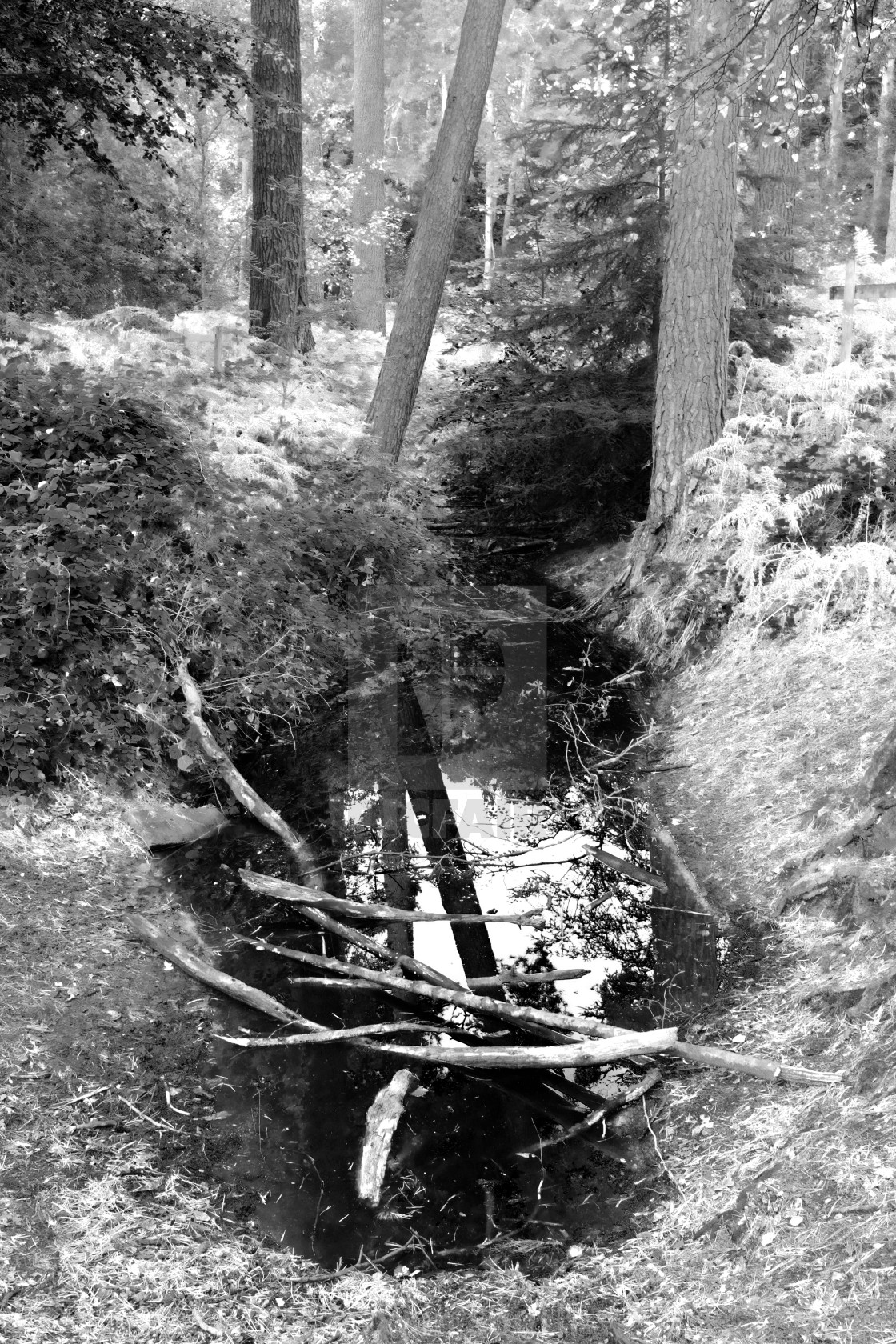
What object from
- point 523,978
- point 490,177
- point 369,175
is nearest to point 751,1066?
point 523,978

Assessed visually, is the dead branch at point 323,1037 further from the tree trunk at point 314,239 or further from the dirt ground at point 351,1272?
the tree trunk at point 314,239

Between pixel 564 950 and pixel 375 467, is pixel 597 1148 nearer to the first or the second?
pixel 564 950

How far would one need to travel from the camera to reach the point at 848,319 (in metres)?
10.1

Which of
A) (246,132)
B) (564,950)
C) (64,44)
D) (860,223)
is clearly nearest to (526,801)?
(564,950)

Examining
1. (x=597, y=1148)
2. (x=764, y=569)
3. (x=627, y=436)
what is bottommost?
(x=597, y=1148)

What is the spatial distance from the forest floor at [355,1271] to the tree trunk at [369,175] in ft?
50.4

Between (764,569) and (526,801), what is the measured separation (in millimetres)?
2856

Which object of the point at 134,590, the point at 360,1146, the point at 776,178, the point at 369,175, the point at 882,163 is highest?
the point at 882,163

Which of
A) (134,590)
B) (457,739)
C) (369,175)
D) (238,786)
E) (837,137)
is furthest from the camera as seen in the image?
(837,137)

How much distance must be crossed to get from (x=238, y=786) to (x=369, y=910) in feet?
4.94

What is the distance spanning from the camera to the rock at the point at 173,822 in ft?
19.9

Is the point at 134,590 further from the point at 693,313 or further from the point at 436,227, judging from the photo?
the point at 436,227

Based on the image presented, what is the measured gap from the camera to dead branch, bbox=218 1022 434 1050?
4441 millimetres

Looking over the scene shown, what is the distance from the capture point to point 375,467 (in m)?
10.1
